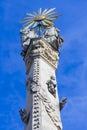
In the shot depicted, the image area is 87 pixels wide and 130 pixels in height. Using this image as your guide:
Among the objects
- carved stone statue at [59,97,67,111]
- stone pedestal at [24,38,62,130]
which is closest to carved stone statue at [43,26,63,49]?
stone pedestal at [24,38,62,130]

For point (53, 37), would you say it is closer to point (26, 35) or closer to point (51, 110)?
point (26, 35)

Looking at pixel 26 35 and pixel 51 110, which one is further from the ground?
pixel 26 35

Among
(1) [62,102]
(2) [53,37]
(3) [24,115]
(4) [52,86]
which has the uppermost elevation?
(2) [53,37]

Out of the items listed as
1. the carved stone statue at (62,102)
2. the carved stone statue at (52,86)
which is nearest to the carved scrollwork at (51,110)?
the carved stone statue at (62,102)

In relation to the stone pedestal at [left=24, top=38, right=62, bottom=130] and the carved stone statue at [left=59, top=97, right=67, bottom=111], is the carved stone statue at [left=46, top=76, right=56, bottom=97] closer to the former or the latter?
the stone pedestal at [left=24, top=38, right=62, bottom=130]

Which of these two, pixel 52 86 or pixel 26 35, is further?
pixel 26 35

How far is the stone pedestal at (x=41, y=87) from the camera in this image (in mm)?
16312

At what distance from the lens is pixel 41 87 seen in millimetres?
17922

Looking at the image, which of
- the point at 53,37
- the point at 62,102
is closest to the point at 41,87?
the point at 62,102

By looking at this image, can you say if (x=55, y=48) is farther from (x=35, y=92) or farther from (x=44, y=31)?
(x=35, y=92)

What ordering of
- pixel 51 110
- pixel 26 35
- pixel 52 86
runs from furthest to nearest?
1. pixel 26 35
2. pixel 52 86
3. pixel 51 110

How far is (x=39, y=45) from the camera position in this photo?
68.2ft

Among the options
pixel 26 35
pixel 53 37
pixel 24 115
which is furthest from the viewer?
pixel 26 35

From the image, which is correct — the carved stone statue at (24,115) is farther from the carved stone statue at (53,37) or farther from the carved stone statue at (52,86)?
the carved stone statue at (53,37)
